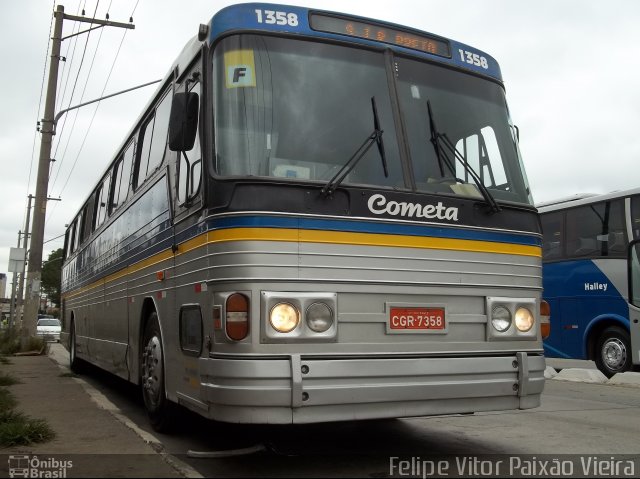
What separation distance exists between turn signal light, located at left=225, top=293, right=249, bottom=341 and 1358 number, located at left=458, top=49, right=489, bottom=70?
113 inches

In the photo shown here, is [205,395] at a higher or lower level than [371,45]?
lower

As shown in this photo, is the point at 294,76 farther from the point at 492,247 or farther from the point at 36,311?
the point at 36,311

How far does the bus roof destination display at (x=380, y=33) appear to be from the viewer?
16.9ft

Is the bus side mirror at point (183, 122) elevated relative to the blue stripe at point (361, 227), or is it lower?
elevated

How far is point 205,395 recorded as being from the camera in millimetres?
4566

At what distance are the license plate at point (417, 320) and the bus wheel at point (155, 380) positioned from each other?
92.1 inches

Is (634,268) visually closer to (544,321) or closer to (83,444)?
(544,321)

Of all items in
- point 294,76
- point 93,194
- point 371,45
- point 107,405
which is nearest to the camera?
point 294,76

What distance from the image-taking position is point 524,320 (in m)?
5.19

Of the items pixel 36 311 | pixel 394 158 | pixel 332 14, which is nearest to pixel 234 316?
pixel 394 158

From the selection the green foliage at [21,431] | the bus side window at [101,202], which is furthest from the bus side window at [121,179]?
the green foliage at [21,431]

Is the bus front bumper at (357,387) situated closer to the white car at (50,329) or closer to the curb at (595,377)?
the curb at (595,377)

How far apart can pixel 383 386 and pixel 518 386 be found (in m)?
1.16

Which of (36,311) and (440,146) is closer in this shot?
(440,146)
